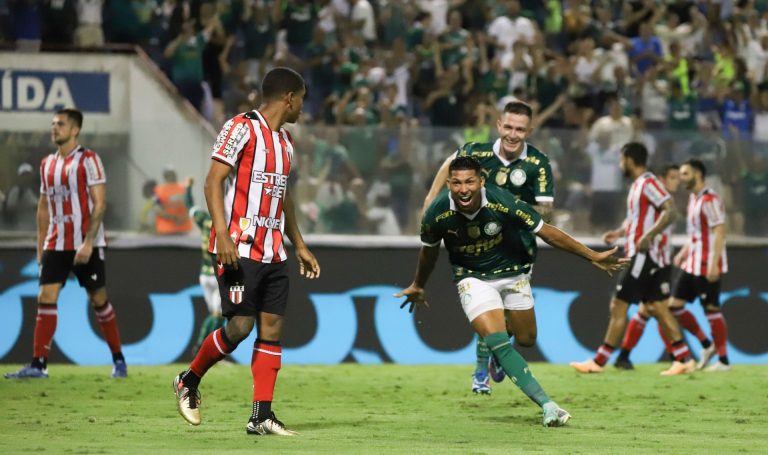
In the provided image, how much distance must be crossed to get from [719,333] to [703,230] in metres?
1.08

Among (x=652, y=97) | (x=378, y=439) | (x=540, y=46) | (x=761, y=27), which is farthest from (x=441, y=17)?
(x=378, y=439)

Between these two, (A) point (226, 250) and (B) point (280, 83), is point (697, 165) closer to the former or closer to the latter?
(B) point (280, 83)

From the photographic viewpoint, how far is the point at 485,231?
9.16 meters

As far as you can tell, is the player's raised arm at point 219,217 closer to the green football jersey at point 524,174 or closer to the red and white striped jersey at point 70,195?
the green football jersey at point 524,174

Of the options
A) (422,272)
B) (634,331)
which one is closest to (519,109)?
(422,272)

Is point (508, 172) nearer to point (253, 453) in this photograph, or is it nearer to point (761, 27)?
point (253, 453)

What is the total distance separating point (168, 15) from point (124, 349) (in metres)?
5.68

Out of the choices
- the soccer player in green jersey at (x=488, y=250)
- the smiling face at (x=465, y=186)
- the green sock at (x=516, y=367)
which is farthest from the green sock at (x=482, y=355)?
the smiling face at (x=465, y=186)

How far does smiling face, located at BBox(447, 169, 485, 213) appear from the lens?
8.68 meters

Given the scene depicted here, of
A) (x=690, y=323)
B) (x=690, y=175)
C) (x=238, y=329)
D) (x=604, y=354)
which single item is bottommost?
(x=604, y=354)

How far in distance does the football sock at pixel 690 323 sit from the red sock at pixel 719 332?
0.40 ft

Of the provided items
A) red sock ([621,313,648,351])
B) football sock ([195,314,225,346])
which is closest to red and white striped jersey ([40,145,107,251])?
football sock ([195,314,225,346])

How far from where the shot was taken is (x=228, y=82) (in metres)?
18.0

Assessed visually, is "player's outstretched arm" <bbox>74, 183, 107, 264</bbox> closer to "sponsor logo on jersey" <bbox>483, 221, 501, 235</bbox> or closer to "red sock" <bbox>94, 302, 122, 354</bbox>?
"red sock" <bbox>94, 302, 122, 354</bbox>
